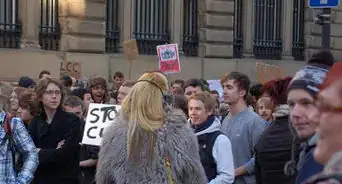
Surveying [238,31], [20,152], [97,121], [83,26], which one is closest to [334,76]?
[20,152]

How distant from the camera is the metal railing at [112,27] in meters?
20.4

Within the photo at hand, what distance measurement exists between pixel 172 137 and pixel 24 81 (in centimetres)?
729

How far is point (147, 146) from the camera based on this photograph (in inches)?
201

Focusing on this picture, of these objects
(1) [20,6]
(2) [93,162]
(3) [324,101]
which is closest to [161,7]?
(1) [20,6]

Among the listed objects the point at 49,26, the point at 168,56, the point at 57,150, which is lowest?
the point at 57,150

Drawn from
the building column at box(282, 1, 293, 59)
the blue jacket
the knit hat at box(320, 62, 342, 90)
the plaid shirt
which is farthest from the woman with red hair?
the building column at box(282, 1, 293, 59)

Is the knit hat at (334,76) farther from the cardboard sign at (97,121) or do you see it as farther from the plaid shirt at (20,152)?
the cardboard sign at (97,121)

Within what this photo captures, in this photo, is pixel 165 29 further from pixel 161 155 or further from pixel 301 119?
pixel 301 119

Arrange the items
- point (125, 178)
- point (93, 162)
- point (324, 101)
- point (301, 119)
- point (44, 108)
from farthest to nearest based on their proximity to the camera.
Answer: point (93, 162) → point (44, 108) → point (125, 178) → point (301, 119) → point (324, 101)

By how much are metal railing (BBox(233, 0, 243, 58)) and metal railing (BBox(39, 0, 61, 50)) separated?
19.5 ft

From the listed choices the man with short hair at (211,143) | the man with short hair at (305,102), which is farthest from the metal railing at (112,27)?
the man with short hair at (305,102)

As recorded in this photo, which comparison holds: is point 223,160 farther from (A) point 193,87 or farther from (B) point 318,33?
(B) point 318,33

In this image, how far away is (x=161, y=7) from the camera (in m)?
21.6

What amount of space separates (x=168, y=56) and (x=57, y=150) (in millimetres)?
9605
